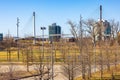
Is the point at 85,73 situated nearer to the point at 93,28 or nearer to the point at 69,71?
the point at 69,71

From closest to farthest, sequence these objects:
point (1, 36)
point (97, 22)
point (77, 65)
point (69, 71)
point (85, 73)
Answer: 1. point (69, 71)
2. point (77, 65)
3. point (85, 73)
4. point (97, 22)
5. point (1, 36)

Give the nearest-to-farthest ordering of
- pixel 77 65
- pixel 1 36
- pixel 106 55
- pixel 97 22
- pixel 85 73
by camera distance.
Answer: pixel 77 65
pixel 85 73
pixel 106 55
pixel 97 22
pixel 1 36

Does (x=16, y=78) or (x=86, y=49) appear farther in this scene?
(x=86, y=49)

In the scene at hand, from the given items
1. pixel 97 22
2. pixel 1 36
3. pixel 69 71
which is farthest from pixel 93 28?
pixel 69 71

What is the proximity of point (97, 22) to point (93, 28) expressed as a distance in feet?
5.33

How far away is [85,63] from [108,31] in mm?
52471

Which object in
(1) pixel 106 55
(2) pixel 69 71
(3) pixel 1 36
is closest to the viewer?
(2) pixel 69 71

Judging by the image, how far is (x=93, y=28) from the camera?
70.4 m

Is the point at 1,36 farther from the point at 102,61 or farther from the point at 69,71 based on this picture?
the point at 69,71

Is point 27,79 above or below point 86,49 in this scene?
below

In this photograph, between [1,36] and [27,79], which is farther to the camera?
[1,36]

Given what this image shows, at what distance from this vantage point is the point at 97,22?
6956cm

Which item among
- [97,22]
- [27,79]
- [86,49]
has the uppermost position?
[97,22]

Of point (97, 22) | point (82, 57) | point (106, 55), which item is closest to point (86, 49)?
point (82, 57)
